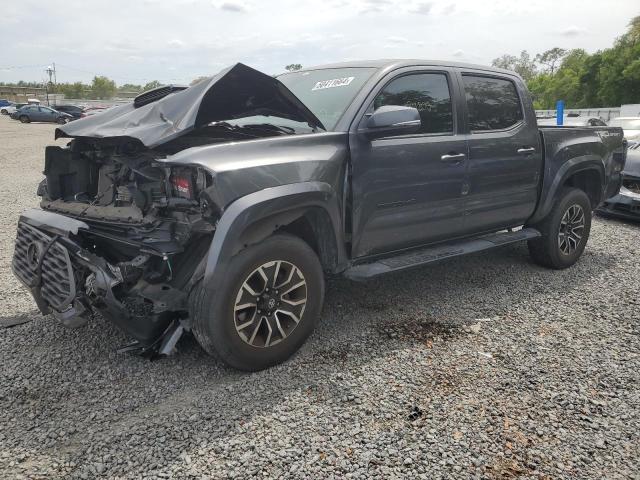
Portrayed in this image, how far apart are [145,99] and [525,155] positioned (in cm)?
338

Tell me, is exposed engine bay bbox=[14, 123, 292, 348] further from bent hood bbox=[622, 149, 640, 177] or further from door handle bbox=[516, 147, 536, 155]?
bent hood bbox=[622, 149, 640, 177]

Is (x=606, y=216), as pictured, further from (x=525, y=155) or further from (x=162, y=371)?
(x=162, y=371)

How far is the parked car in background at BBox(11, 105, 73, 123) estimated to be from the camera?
3909 cm

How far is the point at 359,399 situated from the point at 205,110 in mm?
2090

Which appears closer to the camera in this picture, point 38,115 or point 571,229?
point 571,229

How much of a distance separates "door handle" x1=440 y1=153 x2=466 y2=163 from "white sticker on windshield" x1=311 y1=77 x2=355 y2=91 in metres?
0.94

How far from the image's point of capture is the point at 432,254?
4.12 metres

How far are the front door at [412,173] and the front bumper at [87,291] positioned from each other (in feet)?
4.62

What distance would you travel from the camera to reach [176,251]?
9.84 ft

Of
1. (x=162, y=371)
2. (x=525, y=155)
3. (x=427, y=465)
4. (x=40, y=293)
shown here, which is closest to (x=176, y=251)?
(x=162, y=371)

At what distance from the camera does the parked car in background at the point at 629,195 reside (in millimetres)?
7672

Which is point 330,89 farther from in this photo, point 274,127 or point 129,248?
point 129,248

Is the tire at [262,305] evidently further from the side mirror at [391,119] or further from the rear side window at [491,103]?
the rear side window at [491,103]

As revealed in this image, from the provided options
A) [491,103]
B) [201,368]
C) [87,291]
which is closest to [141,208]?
[87,291]
